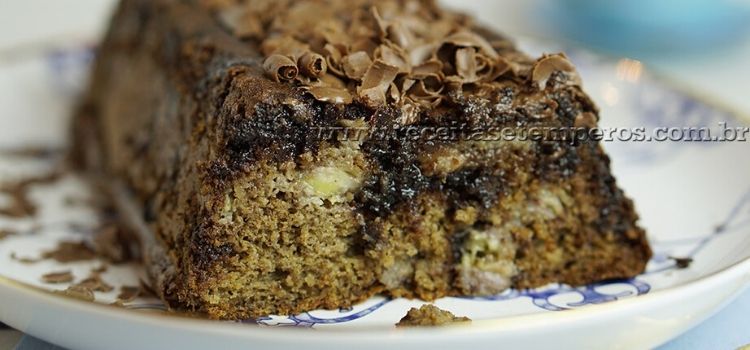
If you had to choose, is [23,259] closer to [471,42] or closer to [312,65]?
[312,65]

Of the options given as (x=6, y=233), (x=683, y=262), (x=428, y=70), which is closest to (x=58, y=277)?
(x=6, y=233)

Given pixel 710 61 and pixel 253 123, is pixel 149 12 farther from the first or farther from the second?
pixel 710 61

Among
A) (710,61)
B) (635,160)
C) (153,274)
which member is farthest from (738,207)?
(710,61)

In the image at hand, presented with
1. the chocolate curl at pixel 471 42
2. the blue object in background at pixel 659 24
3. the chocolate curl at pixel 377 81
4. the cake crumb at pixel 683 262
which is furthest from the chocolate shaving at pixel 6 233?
the blue object in background at pixel 659 24

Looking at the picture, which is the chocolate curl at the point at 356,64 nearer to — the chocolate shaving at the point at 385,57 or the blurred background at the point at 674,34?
the chocolate shaving at the point at 385,57

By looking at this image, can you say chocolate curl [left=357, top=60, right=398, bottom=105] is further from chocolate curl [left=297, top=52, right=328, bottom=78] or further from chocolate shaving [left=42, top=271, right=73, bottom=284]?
chocolate shaving [left=42, top=271, right=73, bottom=284]
